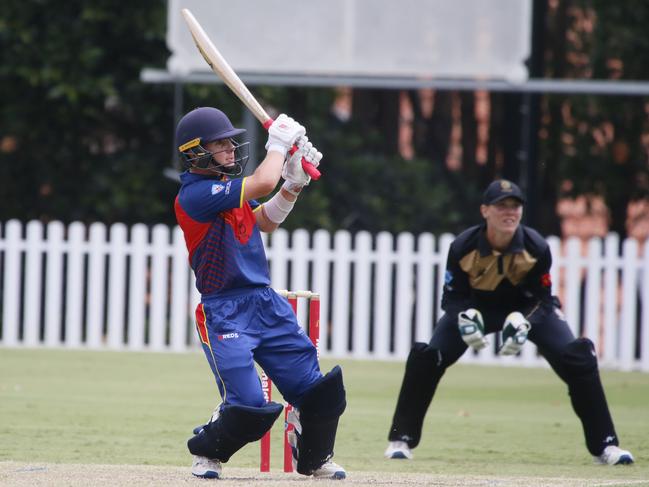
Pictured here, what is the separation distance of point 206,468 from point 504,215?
7.83 feet

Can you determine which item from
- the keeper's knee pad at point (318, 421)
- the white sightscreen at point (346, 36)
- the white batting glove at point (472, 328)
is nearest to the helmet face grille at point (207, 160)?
the keeper's knee pad at point (318, 421)

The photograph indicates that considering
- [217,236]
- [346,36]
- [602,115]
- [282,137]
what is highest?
[346,36]

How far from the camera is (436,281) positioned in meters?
14.9

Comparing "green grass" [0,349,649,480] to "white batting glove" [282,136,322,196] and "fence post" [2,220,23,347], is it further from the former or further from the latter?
"white batting glove" [282,136,322,196]

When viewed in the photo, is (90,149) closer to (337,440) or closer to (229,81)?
(337,440)

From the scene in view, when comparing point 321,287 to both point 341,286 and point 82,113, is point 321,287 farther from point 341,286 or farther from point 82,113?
point 82,113

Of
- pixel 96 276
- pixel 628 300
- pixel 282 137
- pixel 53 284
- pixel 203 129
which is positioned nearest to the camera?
pixel 282 137

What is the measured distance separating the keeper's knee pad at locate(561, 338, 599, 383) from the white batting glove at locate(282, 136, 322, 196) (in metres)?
2.09

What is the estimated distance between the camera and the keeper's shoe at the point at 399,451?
829cm

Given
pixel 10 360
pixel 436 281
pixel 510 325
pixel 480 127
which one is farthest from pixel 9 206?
pixel 510 325

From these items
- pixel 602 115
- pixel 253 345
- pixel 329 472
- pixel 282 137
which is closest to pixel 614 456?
pixel 329 472

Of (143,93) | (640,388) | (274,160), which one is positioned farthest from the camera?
(143,93)

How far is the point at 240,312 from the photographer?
667 centimetres

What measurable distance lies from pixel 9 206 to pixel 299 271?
4968 mm
